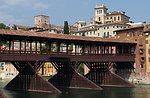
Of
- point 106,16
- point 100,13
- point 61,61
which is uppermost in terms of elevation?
point 100,13

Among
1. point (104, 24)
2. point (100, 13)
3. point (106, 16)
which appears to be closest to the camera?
point (104, 24)

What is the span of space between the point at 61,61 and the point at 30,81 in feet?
22.0

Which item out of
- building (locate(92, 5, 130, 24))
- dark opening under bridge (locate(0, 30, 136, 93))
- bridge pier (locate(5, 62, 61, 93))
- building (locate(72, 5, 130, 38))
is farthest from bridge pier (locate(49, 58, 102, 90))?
building (locate(92, 5, 130, 24))

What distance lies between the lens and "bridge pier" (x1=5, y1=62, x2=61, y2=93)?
4941cm

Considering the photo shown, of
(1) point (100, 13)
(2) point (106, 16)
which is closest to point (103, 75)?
(2) point (106, 16)

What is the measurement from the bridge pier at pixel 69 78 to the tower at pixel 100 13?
102452 mm

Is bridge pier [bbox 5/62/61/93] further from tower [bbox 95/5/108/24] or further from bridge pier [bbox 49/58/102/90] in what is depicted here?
tower [bbox 95/5/108/24]

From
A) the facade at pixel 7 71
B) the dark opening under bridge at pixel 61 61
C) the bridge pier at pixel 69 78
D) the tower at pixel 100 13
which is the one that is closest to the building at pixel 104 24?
the tower at pixel 100 13

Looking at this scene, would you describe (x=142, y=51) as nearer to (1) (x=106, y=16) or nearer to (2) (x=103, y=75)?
(2) (x=103, y=75)

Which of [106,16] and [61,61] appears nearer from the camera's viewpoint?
[61,61]

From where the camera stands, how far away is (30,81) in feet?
171

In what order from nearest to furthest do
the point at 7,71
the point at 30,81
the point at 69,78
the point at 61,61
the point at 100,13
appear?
the point at 30,81 → the point at 61,61 → the point at 69,78 → the point at 7,71 → the point at 100,13

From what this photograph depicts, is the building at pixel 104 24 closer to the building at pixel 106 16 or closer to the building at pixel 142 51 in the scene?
the building at pixel 106 16

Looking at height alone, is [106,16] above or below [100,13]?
below
